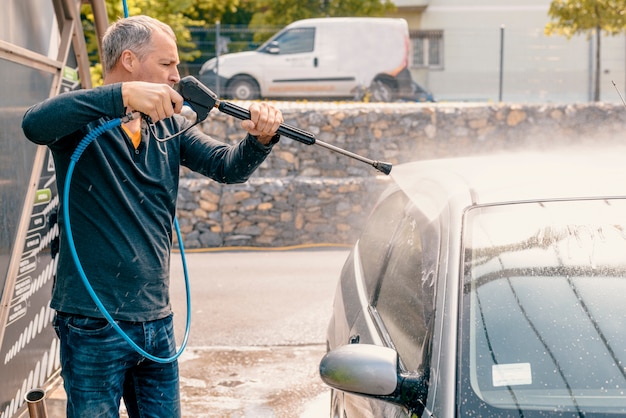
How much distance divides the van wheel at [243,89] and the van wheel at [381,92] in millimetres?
2513

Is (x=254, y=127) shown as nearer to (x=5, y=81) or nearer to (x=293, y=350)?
(x=5, y=81)

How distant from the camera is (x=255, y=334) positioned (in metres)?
6.28

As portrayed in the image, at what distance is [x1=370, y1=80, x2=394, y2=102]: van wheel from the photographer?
16812 mm

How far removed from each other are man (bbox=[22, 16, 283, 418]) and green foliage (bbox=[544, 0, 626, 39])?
1416 centimetres

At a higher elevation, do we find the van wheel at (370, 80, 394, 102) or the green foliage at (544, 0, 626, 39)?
the green foliage at (544, 0, 626, 39)

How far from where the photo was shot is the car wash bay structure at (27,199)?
3.65 m

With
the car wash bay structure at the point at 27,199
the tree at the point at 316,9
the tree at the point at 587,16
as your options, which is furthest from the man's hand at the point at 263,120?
the tree at the point at 316,9

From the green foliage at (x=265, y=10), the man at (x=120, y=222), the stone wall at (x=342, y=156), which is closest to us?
the man at (x=120, y=222)

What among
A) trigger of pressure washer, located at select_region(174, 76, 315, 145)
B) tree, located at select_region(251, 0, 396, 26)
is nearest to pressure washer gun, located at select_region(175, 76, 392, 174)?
trigger of pressure washer, located at select_region(174, 76, 315, 145)

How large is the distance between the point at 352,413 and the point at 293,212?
26.8ft

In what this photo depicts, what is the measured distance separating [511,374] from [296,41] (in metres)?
15.7

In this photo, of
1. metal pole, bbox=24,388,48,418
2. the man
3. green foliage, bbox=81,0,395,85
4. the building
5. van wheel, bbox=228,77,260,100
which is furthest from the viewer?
green foliage, bbox=81,0,395,85

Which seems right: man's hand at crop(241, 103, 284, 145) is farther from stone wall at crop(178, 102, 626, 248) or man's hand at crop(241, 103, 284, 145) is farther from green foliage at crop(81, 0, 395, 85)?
green foliage at crop(81, 0, 395, 85)

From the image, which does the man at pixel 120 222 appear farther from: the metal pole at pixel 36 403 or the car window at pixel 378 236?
the car window at pixel 378 236
